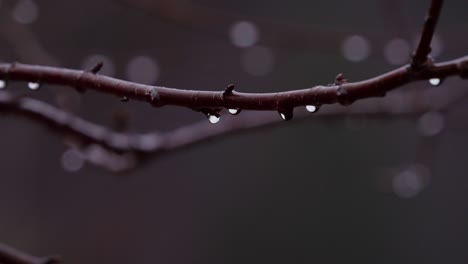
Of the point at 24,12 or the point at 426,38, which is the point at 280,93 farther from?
the point at 24,12

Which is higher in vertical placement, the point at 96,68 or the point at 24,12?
the point at 24,12

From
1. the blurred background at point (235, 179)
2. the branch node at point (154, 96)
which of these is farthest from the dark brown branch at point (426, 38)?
the blurred background at point (235, 179)

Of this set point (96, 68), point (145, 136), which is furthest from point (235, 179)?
point (96, 68)

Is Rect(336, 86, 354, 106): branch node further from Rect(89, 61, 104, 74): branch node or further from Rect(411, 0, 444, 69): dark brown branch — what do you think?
Rect(89, 61, 104, 74): branch node

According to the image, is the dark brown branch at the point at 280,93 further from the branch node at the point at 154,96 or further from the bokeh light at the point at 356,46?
the bokeh light at the point at 356,46

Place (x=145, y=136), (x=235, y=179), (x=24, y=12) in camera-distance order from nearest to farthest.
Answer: (x=145, y=136) < (x=24, y=12) < (x=235, y=179)

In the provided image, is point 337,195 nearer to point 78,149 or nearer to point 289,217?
point 289,217

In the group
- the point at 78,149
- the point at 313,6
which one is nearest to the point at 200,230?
the point at 313,6
